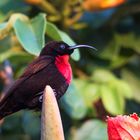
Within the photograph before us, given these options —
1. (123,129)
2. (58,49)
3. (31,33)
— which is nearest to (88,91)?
(31,33)

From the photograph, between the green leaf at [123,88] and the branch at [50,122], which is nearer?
the branch at [50,122]

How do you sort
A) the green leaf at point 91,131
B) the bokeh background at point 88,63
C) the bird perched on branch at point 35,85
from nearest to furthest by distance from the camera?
the bird perched on branch at point 35,85, the bokeh background at point 88,63, the green leaf at point 91,131

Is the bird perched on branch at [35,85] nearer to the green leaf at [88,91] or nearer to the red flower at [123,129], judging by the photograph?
the red flower at [123,129]

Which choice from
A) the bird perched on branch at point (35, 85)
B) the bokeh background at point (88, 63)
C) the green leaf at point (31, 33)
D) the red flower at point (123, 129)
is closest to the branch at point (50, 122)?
the red flower at point (123, 129)

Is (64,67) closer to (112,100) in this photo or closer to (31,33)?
(31,33)

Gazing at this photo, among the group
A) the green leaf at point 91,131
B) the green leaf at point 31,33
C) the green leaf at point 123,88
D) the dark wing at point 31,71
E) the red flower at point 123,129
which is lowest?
the green leaf at point 91,131

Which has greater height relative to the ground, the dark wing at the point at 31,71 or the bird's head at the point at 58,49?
the dark wing at the point at 31,71
